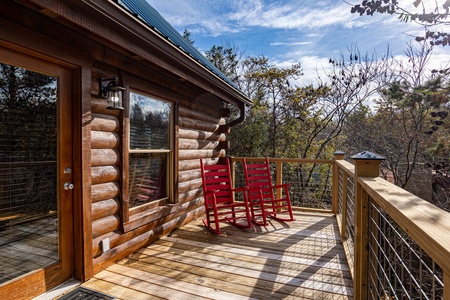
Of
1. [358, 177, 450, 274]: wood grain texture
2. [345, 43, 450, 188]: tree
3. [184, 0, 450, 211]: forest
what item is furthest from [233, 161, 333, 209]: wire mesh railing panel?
[358, 177, 450, 274]: wood grain texture

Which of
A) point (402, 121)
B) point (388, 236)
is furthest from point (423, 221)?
point (402, 121)

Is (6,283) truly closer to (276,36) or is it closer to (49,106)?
(49,106)

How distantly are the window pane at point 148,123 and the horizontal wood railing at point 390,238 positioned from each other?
7.21 feet

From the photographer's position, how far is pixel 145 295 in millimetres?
2010

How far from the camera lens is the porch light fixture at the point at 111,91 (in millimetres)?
2365

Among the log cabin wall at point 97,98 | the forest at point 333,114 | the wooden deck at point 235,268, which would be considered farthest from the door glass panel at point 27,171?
the forest at point 333,114

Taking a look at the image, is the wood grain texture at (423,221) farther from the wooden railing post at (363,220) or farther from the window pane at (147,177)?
the window pane at (147,177)

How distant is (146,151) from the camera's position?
2.98 metres

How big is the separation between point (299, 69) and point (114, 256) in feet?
22.0

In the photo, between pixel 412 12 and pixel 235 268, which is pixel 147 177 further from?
pixel 412 12

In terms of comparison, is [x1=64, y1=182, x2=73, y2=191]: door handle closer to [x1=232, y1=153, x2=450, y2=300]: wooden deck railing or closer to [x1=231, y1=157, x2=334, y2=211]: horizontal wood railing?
[x1=232, y1=153, x2=450, y2=300]: wooden deck railing

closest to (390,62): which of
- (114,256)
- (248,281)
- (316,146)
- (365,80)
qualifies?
(365,80)

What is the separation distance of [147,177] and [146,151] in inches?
12.7

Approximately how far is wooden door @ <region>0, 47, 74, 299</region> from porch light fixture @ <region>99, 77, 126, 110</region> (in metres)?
0.30
